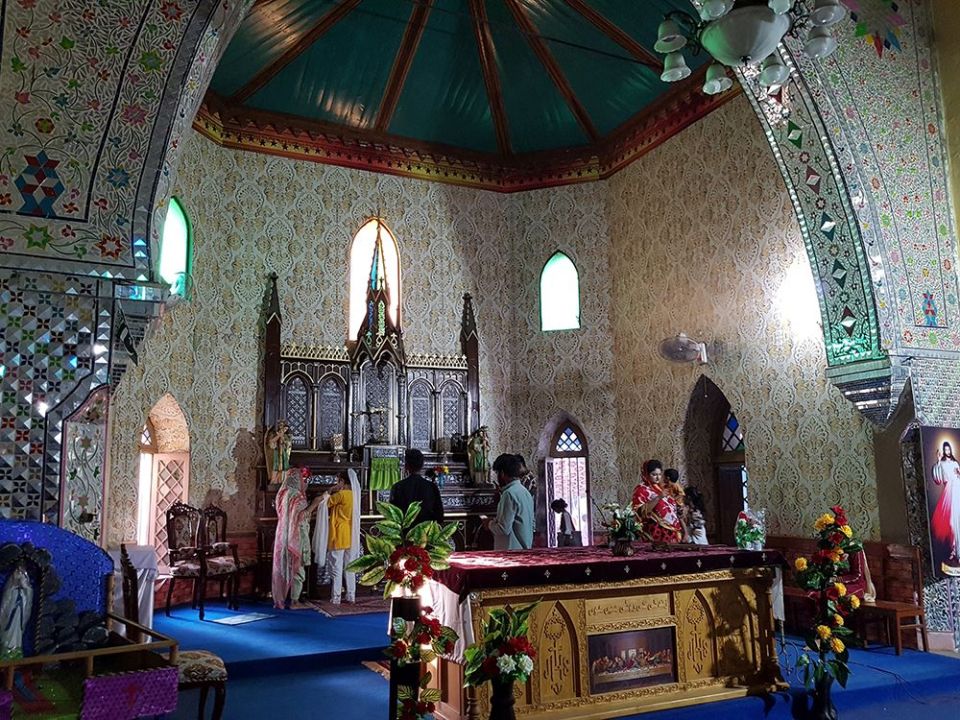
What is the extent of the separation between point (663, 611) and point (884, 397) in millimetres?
3805

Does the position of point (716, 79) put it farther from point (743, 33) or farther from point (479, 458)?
point (479, 458)

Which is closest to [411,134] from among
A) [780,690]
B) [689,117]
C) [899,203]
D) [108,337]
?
[689,117]

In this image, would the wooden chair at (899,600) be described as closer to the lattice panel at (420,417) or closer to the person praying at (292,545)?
the person praying at (292,545)

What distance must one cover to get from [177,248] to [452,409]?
192 inches

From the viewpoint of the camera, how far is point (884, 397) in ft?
27.7

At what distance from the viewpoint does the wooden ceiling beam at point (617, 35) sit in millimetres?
11156

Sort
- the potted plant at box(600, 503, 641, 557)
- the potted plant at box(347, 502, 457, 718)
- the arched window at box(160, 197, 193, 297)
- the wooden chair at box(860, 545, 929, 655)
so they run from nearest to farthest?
the potted plant at box(347, 502, 457, 718) → the potted plant at box(600, 503, 641, 557) → the wooden chair at box(860, 545, 929, 655) → the arched window at box(160, 197, 193, 297)

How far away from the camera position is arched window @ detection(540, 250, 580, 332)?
45.4 feet

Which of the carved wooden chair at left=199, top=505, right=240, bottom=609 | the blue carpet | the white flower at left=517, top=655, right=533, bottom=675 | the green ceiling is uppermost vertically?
the green ceiling

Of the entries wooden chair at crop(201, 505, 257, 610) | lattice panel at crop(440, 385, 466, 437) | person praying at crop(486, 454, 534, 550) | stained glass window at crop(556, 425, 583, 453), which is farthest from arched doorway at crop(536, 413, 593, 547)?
person praying at crop(486, 454, 534, 550)

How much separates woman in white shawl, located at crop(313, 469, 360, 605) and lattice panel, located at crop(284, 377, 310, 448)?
1678 millimetres

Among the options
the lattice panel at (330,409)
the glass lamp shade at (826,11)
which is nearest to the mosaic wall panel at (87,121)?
the glass lamp shade at (826,11)

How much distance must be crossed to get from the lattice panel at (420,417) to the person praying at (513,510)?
5093 mm

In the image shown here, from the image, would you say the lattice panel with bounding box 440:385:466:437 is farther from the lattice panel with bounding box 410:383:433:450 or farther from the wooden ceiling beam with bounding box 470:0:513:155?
the wooden ceiling beam with bounding box 470:0:513:155
